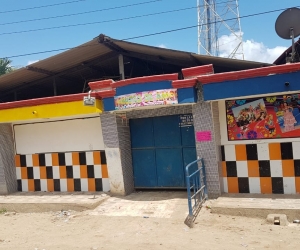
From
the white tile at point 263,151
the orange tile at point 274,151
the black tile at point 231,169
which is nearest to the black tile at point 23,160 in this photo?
the black tile at point 231,169

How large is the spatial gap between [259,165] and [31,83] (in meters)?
6.76

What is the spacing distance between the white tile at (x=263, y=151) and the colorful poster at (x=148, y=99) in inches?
74.7

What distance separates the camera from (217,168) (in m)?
6.14

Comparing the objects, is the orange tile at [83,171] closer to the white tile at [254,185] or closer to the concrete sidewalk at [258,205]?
A: the concrete sidewalk at [258,205]

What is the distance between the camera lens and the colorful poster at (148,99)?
6.10m

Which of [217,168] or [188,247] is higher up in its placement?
[217,168]

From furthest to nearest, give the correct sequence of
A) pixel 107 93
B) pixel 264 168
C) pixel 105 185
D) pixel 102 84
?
pixel 105 185 → pixel 102 84 → pixel 107 93 → pixel 264 168

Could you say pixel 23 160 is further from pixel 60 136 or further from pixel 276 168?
pixel 276 168

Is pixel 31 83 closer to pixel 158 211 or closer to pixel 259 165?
pixel 158 211

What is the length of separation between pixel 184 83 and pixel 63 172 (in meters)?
4.06

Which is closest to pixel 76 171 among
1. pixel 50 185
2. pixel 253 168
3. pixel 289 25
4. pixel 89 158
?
pixel 89 158

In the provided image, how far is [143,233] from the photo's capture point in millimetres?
5125

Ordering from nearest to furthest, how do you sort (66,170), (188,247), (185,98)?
(188,247)
(185,98)
(66,170)

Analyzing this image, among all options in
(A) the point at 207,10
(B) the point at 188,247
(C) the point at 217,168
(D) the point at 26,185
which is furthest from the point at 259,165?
(A) the point at 207,10
